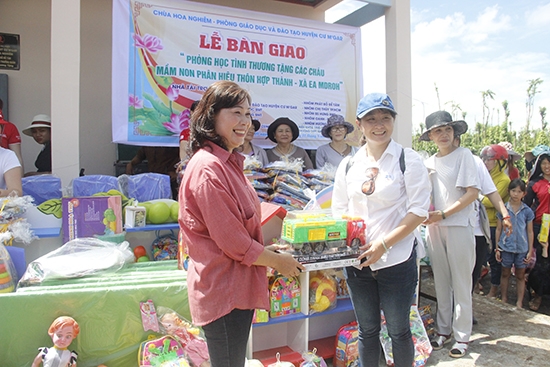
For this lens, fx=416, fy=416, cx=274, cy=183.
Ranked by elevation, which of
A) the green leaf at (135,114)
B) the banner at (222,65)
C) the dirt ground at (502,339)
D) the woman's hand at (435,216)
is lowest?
the dirt ground at (502,339)

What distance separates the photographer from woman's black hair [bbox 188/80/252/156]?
5.33 feet

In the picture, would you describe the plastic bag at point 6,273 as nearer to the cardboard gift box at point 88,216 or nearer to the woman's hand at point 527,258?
the cardboard gift box at point 88,216

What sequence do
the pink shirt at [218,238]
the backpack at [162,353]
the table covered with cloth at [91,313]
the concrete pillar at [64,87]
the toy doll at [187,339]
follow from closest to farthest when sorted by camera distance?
the pink shirt at [218,238]
the table covered with cloth at [91,313]
the backpack at [162,353]
the toy doll at [187,339]
the concrete pillar at [64,87]

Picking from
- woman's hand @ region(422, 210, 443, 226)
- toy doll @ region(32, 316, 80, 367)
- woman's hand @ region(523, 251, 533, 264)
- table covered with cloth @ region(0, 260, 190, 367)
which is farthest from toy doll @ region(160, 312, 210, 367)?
woman's hand @ region(523, 251, 533, 264)

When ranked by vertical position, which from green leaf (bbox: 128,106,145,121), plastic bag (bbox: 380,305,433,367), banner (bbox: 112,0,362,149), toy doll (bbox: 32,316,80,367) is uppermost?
banner (bbox: 112,0,362,149)

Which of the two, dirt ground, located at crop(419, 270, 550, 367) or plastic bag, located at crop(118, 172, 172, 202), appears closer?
dirt ground, located at crop(419, 270, 550, 367)

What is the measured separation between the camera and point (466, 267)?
352 centimetres

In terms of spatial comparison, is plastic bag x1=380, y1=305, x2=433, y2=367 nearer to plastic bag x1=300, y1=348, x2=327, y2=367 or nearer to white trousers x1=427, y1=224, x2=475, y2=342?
white trousers x1=427, y1=224, x2=475, y2=342

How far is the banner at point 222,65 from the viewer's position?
14.4 feet

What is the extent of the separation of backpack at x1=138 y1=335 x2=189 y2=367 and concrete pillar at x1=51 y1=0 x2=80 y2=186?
78.6 inches

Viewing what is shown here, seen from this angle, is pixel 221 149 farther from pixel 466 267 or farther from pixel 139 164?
pixel 139 164

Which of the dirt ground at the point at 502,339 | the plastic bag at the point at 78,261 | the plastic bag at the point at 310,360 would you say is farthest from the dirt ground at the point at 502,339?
the plastic bag at the point at 78,261

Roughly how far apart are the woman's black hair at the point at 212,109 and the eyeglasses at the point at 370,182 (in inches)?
37.1

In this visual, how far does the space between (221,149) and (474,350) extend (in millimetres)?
3187
